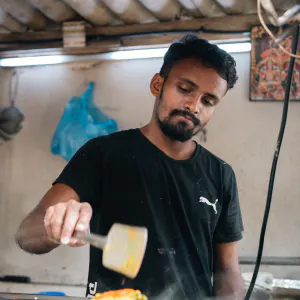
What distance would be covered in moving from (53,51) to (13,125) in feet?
2.73

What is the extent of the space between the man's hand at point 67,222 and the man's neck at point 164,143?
0.73 metres

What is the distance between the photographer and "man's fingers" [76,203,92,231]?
3.55ft

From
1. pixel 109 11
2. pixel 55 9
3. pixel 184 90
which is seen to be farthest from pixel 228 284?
pixel 55 9

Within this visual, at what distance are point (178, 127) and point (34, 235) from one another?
29.5 inches

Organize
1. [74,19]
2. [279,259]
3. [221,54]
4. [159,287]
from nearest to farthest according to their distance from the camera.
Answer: [159,287] < [221,54] < [74,19] < [279,259]

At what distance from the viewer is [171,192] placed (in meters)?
1.74

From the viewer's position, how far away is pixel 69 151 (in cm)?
325

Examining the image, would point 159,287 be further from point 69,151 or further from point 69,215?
point 69,151

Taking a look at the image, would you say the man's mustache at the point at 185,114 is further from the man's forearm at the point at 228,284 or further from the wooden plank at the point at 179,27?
the wooden plank at the point at 179,27

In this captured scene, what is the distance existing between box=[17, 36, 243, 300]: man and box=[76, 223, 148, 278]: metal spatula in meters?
0.47

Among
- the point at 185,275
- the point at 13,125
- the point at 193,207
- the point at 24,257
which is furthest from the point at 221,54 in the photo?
the point at 24,257

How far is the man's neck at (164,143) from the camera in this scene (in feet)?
6.00

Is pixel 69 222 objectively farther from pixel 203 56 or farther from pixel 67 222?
pixel 203 56

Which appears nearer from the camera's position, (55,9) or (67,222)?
(67,222)
